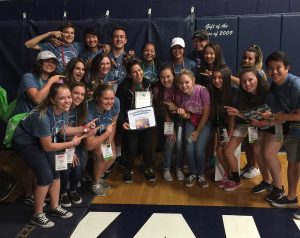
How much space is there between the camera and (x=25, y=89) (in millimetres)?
3100

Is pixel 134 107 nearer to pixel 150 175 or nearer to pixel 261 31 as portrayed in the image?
pixel 150 175

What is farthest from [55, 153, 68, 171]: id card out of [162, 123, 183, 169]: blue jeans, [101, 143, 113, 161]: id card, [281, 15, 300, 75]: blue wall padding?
[281, 15, 300, 75]: blue wall padding

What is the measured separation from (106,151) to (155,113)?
797mm

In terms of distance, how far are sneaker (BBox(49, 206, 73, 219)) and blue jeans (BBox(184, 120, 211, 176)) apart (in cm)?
144

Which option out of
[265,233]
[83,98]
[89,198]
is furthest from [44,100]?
[265,233]

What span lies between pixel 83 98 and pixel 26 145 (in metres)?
0.68

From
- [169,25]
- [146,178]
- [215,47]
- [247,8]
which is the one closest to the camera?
[215,47]

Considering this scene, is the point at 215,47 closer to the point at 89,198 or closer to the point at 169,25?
the point at 169,25

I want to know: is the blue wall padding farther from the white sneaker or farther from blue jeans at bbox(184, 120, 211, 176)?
the white sneaker

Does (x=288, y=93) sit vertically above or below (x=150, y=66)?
below

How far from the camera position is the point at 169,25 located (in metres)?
4.35

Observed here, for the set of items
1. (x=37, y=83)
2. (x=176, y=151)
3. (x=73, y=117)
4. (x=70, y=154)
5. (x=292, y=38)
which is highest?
(x=292, y=38)

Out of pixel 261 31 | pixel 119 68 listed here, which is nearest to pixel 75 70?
pixel 119 68

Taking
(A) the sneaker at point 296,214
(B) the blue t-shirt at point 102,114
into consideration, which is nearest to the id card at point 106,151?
(B) the blue t-shirt at point 102,114
